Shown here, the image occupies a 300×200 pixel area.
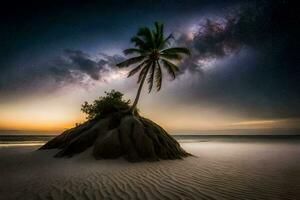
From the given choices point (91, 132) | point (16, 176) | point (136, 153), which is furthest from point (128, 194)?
point (91, 132)

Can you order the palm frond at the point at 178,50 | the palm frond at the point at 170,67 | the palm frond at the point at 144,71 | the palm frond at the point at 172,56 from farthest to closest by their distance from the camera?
1. the palm frond at the point at 170,67
2. the palm frond at the point at 144,71
3. the palm frond at the point at 172,56
4. the palm frond at the point at 178,50

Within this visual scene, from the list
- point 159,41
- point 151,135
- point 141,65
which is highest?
point 159,41

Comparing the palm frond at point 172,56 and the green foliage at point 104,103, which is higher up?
the palm frond at point 172,56

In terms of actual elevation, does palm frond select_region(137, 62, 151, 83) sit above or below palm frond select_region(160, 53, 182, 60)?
below

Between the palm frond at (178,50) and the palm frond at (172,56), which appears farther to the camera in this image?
the palm frond at (172,56)

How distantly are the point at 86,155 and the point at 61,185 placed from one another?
6.79m

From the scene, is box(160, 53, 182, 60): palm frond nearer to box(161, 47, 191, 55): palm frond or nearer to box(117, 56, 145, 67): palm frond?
box(161, 47, 191, 55): palm frond

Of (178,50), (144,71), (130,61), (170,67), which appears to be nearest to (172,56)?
(178,50)

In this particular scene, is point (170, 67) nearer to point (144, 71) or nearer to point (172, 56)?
point (172, 56)

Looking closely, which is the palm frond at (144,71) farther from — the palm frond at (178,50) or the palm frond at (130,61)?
the palm frond at (178,50)

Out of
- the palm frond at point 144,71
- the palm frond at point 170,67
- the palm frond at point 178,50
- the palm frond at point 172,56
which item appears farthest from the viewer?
the palm frond at point 170,67

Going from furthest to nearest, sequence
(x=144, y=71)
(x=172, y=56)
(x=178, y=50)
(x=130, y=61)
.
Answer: (x=144, y=71) < (x=130, y=61) < (x=172, y=56) < (x=178, y=50)

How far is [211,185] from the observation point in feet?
24.4

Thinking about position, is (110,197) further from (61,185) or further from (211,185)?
(211,185)
